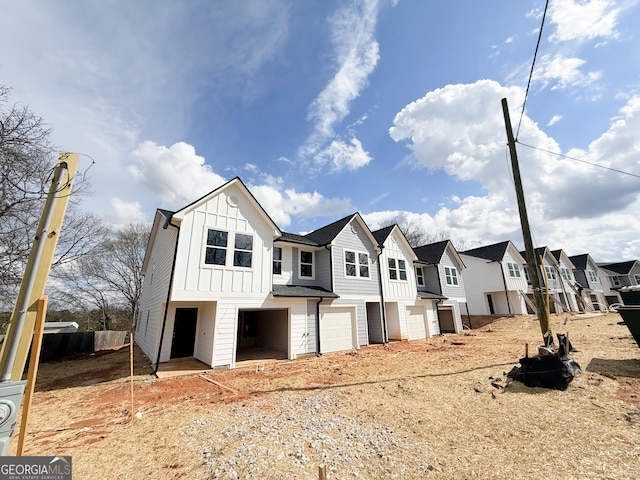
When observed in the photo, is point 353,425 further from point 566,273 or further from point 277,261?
point 566,273

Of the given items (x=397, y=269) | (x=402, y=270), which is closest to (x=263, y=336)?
(x=397, y=269)

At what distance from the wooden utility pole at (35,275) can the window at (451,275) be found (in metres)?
23.5

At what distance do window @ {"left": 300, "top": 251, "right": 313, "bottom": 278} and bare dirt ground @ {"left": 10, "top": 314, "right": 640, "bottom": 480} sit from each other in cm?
671

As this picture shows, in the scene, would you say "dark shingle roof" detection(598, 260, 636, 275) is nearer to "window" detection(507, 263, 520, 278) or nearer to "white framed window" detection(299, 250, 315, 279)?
"window" detection(507, 263, 520, 278)

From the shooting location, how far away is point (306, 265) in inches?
615

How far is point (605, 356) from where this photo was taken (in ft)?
30.3

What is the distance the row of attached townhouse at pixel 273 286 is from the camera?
10789 mm

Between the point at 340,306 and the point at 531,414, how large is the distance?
9.75 meters

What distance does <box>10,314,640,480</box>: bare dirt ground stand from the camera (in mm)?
3844

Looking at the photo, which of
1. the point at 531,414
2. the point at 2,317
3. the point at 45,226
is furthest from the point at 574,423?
the point at 2,317

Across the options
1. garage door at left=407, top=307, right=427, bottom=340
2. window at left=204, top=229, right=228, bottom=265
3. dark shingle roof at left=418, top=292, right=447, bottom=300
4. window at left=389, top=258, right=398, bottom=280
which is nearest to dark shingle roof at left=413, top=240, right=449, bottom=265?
dark shingle roof at left=418, top=292, right=447, bottom=300

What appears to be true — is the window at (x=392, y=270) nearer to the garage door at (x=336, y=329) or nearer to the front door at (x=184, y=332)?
the garage door at (x=336, y=329)

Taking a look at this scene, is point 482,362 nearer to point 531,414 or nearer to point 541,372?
point 541,372

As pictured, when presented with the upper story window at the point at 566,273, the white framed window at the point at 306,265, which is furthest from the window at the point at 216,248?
the upper story window at the point at 566,273
